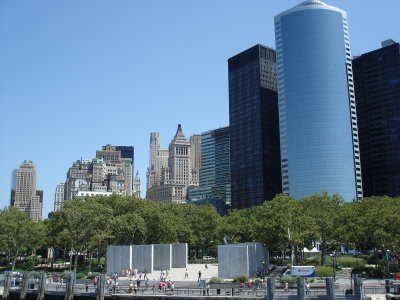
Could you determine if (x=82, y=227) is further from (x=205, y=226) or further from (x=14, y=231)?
(x=205, y=226)

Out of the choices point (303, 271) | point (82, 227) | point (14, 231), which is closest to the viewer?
point (303, 271)

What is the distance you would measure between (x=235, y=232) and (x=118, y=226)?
33145 mm

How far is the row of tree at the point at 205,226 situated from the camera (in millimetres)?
81312

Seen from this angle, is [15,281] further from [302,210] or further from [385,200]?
[385,200]

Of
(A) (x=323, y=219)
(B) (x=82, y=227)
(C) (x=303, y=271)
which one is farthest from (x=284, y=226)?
(B) (x=82, y=227)

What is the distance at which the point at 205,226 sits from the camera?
395 ft

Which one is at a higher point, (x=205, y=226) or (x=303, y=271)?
(x=205, y=226)

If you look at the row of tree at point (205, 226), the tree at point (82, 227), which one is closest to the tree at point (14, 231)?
the row of tree at point (205, 226)

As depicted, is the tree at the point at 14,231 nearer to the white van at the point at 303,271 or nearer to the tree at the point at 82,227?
the tree at the point at 82,227

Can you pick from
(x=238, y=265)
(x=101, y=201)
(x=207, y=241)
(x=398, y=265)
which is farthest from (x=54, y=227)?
(x=398, y=265)

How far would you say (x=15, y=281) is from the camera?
6969 centimetres

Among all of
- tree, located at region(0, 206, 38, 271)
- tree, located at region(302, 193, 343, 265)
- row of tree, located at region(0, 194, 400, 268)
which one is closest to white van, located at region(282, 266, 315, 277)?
row of tree, located at region(0, 194, 400, 268)

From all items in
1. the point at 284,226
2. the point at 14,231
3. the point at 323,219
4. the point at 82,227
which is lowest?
the point at 14,231

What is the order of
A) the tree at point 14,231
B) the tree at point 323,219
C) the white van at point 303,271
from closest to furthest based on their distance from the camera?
1. the white van at point 303,271
2. the tree at point 323,219
3. the tree at point 14,231
